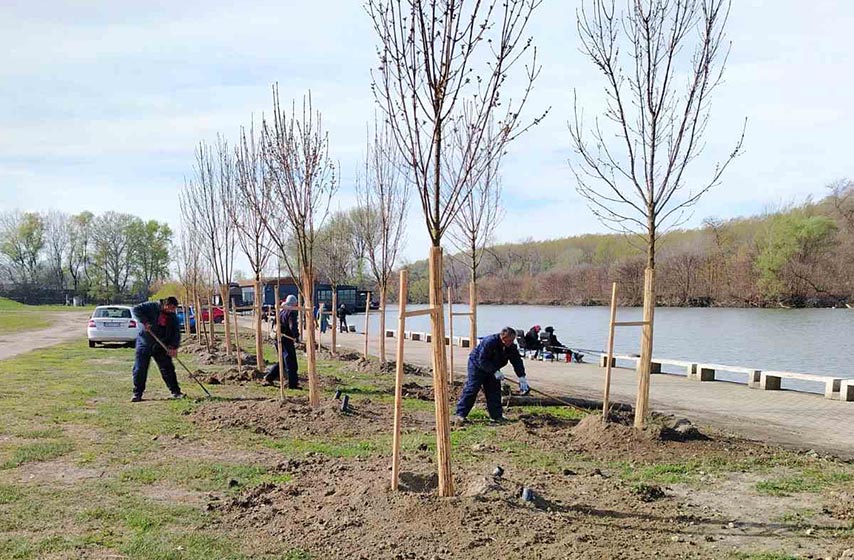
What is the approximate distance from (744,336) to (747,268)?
2291 cm

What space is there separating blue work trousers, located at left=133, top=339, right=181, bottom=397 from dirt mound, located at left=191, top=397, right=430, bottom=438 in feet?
4.50

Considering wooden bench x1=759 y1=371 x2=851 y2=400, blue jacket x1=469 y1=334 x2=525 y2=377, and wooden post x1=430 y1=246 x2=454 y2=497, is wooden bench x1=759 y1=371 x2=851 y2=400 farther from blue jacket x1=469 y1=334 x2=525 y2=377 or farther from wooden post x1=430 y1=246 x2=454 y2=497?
wooden post x1=430 y1=246 x2=454 y2=497

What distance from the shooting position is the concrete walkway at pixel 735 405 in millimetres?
9273

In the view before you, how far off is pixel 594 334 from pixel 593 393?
76.3 feet

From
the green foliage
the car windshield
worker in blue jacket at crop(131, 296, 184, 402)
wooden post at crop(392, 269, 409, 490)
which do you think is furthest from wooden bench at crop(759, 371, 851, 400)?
the green foliage

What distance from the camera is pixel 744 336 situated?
32.3 metres

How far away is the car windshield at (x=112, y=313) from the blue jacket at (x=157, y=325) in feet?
39.7

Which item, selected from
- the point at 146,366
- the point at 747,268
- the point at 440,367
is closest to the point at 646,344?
the point at 440,367

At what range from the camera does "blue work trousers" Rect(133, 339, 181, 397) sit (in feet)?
35.9

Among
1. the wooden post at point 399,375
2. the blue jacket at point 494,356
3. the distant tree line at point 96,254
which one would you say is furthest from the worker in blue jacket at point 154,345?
the distant tree line at point 96,254

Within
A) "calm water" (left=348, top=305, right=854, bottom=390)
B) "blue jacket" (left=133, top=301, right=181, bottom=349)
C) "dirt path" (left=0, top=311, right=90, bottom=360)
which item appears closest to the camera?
"blue jacket" (left=133, top=301, right=181, bottom=349)

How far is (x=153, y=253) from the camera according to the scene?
8156cm

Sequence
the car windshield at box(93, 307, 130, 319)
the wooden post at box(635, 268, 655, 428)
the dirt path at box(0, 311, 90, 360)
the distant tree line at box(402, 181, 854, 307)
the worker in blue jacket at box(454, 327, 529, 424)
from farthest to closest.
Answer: the distant tree line at box(402, 181, 854, 307) → the car windshield at box(93, 307, 130, 319) → the dirt path at box(0, 311, 90, 360) → the worker in blue jacket at box(454, 327, 529, 424) → the wooden post at box(635, 268, 655, 428)

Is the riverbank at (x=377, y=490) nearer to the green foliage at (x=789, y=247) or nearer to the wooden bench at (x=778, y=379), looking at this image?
the wooden bench at (x=778, y=379)
